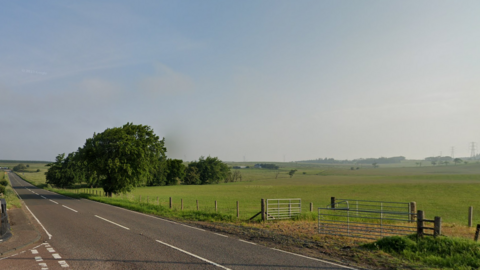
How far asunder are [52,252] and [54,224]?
23.3 feet

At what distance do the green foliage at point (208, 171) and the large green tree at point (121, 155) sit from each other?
73781mm

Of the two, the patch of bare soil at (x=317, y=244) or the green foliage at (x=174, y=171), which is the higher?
the patch of bare soil at (x=317, y=244)

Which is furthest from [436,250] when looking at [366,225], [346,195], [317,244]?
[346,195]

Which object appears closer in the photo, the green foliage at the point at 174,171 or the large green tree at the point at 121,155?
the large green tree at the point at 121,155

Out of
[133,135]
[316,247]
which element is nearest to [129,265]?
[316,247]

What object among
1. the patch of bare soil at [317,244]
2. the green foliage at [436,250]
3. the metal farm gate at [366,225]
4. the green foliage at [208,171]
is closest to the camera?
the green foliage at [436,250]

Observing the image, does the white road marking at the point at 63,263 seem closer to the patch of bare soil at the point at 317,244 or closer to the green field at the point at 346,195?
the patch of bare soil at the point at 317,244

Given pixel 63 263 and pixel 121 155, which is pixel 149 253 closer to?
pixel 63 263

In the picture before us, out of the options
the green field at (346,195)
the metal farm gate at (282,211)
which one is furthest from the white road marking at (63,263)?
the green field at (346,195)

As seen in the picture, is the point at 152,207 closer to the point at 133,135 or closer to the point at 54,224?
the point at 54,224

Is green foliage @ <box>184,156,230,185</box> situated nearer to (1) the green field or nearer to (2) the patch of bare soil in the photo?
(1) the green field

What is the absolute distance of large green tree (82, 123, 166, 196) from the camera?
1609 inches

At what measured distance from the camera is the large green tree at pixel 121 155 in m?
40.9

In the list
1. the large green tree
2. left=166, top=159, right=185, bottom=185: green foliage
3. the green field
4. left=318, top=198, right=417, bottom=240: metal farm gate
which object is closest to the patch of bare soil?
left=318, top=198, right=417, bottom=240: metal farm gate
